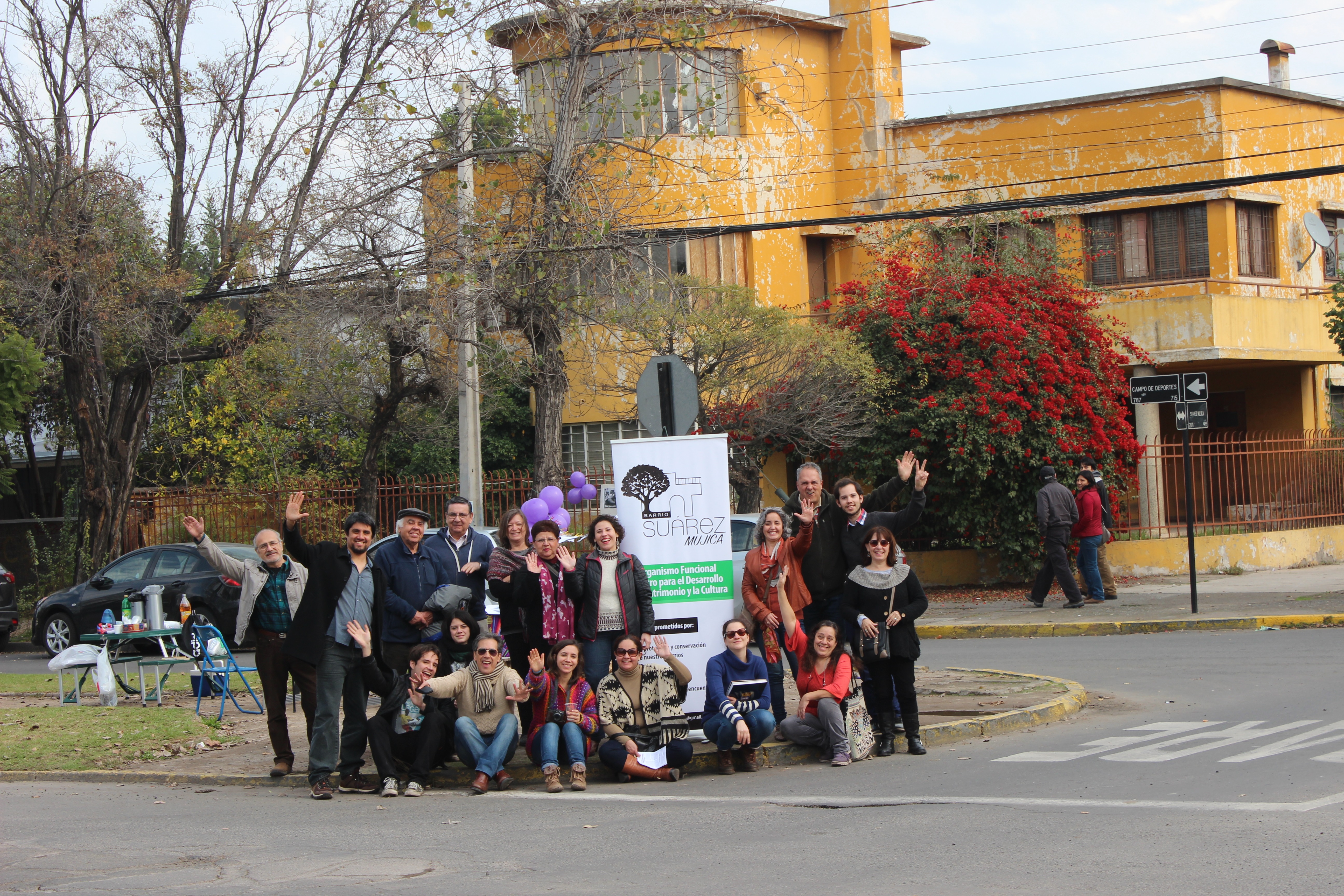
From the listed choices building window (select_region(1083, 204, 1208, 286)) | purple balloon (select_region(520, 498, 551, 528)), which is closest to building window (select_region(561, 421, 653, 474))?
building window (select_region(1083, 204, 1208, 286))

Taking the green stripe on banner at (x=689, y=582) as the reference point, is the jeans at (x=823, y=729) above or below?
below

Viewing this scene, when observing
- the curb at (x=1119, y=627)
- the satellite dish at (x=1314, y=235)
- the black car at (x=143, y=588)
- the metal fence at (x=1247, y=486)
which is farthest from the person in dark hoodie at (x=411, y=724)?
the satellite dish at (x=1314, y=235)

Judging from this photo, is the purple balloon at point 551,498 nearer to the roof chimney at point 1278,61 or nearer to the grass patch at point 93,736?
the grass patch at point 93,736

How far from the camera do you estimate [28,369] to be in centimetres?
2145

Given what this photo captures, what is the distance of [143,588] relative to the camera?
1902cm

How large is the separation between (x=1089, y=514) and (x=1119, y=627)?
2.70 metres

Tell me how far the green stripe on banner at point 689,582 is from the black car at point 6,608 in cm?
1576

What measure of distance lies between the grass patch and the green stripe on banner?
14.5ft

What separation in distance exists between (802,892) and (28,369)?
63.0ft

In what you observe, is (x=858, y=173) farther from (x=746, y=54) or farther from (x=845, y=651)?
(x=845, y=651)

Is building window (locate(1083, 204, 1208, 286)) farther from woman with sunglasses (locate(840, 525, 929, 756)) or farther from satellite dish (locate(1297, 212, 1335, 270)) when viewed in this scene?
woman with sunglasses (locate(840, 525, 929, 756))

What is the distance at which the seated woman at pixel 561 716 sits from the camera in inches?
360

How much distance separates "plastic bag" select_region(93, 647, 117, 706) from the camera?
1358cm

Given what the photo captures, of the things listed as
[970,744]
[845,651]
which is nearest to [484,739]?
[845,651]
